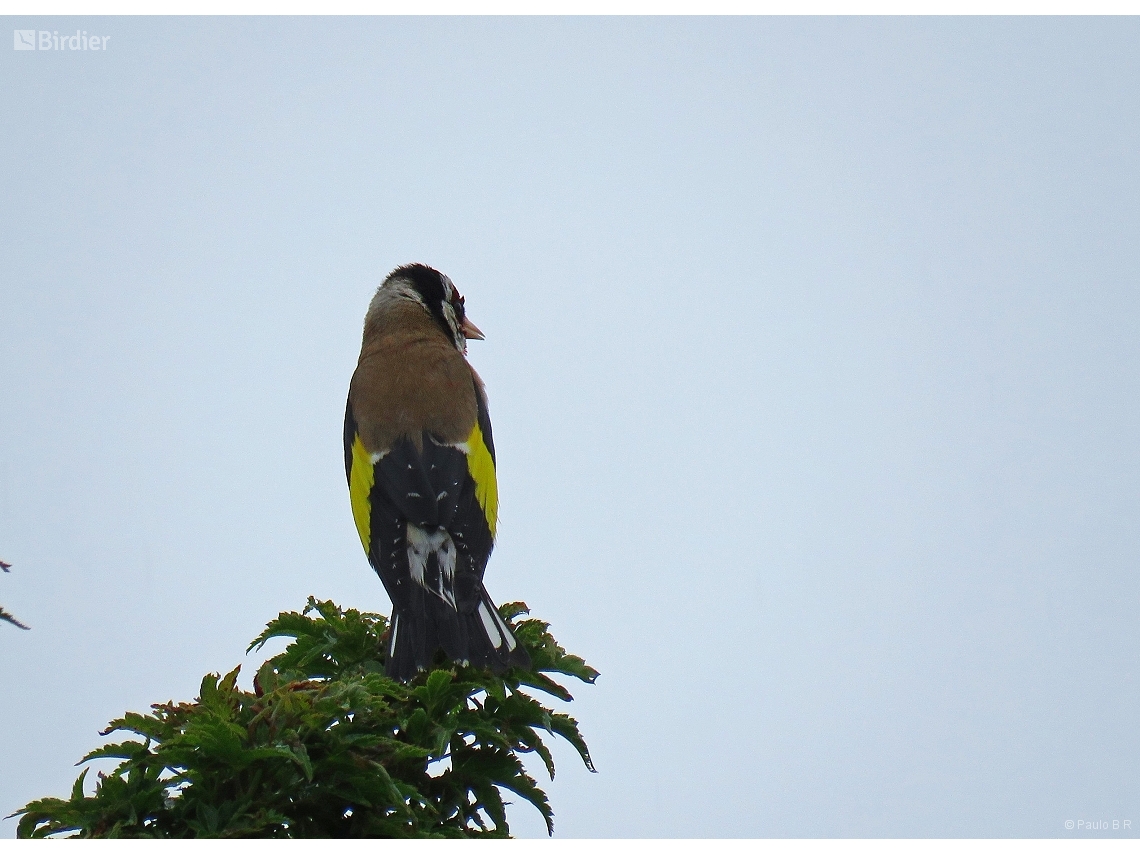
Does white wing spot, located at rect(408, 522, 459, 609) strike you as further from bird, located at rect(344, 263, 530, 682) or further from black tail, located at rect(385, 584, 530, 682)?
black tail, located at rect(385, 584, 530, 682)

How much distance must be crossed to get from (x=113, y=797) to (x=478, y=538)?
11.0 ft

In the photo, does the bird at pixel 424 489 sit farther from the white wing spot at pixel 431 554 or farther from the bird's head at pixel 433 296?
the bird's head at pixel 433 296

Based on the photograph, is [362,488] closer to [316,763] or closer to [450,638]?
[450,638]

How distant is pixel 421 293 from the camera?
29.1 ft

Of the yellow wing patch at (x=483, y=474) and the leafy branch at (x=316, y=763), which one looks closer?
the leafy branch at (x=316, y=763)

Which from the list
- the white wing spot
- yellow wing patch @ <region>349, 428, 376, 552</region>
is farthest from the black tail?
yellow wing patch @ <region>349, 428, 376, 552</region>

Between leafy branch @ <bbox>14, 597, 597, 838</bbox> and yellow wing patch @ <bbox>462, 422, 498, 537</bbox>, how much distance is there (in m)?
2.83

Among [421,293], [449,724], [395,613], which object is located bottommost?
[449,724]

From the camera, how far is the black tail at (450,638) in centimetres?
446

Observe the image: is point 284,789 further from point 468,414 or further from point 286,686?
point 468,414

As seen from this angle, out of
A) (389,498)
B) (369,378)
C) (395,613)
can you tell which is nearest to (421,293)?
(369,378)

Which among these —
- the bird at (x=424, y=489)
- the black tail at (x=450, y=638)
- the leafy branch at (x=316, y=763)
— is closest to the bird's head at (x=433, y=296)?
the bird at (x=424, y=489)

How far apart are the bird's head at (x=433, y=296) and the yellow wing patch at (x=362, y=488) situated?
1949 millimetres

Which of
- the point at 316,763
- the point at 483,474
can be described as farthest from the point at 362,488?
the point at 316,763
